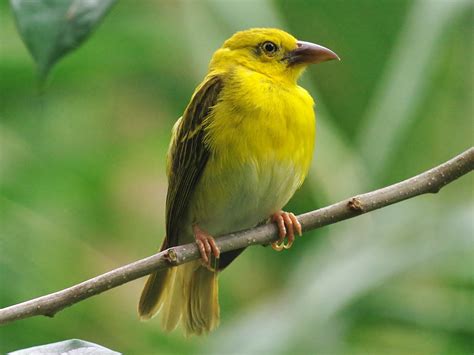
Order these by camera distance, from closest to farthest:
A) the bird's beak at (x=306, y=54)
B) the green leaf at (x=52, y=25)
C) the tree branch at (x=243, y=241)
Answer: the green leaf at (x=52, y=25) < the tree branch at (x=243, y=241) < the bird's beak at (x=306, y=54)

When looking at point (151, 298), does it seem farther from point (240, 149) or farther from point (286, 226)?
point (240, 149)

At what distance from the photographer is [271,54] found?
3.68 meters

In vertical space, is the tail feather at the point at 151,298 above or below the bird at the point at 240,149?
below

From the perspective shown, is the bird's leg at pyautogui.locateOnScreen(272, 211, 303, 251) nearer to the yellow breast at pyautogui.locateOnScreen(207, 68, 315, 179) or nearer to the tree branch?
the yellow breast at pyautogui.locateOnScreen(207, 68, 315, 179)

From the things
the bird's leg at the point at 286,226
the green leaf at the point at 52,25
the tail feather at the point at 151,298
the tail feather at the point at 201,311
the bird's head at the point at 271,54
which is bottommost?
the tail feather at the point at 201,311

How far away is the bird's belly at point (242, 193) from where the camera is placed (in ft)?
10.9

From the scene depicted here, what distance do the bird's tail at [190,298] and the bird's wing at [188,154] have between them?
293mm

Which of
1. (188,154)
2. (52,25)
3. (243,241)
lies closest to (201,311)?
(188,154)

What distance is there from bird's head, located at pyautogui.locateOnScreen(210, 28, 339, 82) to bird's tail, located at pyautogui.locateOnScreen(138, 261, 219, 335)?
0.86 meters

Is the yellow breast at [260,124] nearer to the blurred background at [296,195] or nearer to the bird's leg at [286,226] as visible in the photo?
the bird's leg at [286,226]

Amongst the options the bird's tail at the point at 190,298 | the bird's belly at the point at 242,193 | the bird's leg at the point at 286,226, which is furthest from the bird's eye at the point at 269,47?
the bird's tail at the point at 190,298

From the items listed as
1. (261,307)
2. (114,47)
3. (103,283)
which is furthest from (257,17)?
(103,283)

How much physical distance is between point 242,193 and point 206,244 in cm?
23

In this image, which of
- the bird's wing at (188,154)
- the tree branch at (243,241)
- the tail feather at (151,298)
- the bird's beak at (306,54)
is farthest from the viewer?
the tail feather at (151,298)
